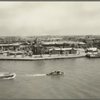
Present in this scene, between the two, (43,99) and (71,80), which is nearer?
(43,99)

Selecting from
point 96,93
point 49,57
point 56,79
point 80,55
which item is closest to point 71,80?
point 56,79

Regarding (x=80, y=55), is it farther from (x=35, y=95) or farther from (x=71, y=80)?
(x=35, y=95)

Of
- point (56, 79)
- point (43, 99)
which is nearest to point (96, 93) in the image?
point (43, 99)

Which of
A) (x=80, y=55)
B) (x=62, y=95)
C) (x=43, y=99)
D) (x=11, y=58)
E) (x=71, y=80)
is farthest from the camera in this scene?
(x=80, y=55)

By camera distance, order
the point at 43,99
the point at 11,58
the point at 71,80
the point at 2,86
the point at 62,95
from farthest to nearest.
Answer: the point at 11,58 < the point at 71,80 < the point at 2,86 < the point at 62,95 < the point at 43,99

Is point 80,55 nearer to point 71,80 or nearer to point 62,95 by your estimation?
point 71,80

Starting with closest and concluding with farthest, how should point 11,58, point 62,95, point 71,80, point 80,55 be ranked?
point 62,95 → point 71,80 → point 11,58 → point 80,55

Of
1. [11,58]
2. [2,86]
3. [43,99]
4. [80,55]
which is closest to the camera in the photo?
[43,99]

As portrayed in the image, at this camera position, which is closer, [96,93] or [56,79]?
[96,93]

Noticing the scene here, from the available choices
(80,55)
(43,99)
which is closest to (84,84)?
(43,99)

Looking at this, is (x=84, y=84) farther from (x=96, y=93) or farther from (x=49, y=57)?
(x=49, y=57)
